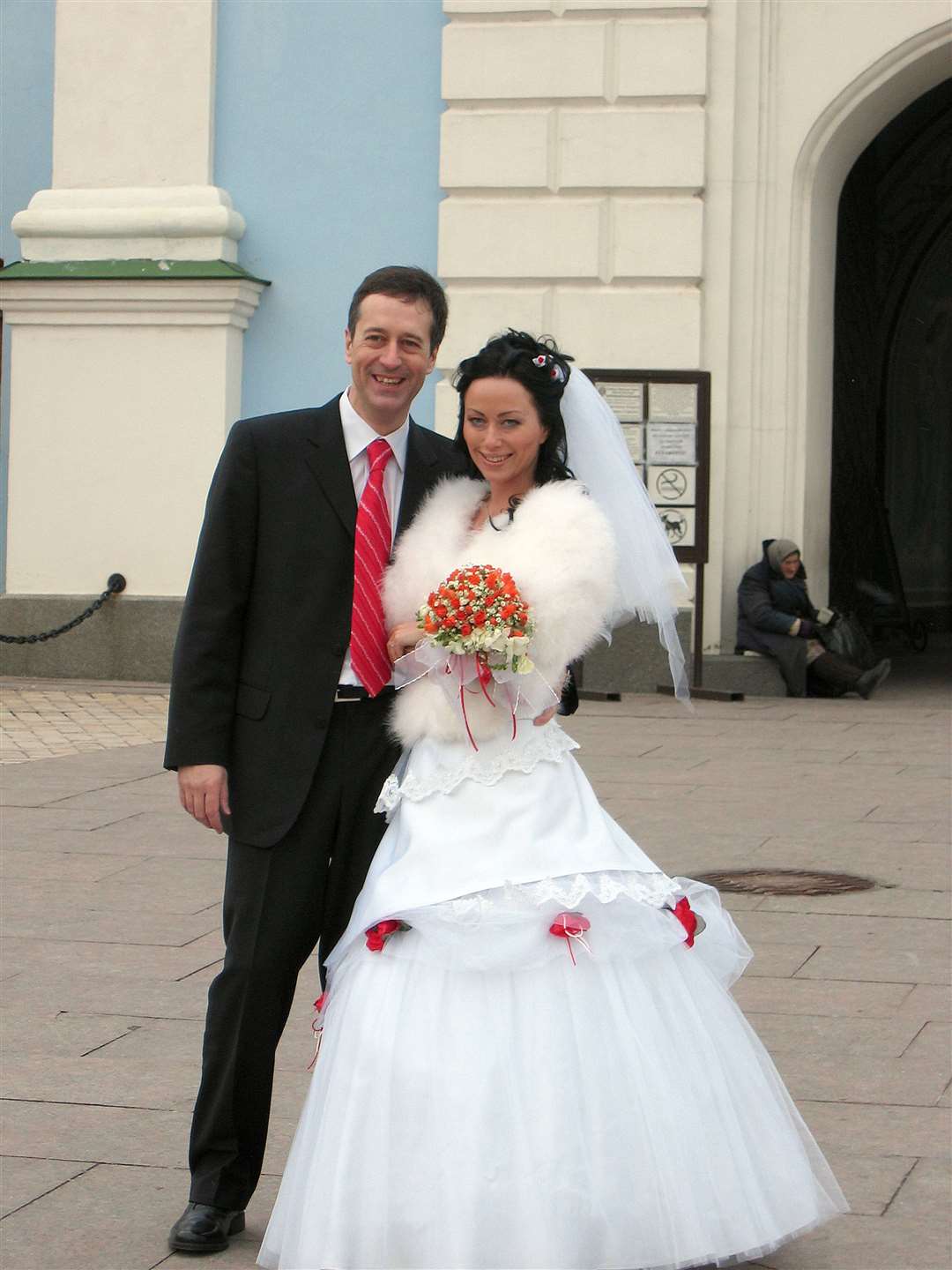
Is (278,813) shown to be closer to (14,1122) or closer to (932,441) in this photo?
(14,1122)

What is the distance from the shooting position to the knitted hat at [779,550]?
12855mm

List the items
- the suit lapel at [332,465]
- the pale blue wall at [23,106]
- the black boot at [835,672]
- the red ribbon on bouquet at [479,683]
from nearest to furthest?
the red ribbon on bouquet at [479,683] → the suit lapel at [332,465] → the black boot at [835,672] → the pale blue wall at [23,106]

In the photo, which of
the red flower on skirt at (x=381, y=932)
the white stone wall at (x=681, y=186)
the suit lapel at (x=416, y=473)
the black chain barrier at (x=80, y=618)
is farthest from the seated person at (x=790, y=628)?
the red flower on skirt at (x=381, y=932)

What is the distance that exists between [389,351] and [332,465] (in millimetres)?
256

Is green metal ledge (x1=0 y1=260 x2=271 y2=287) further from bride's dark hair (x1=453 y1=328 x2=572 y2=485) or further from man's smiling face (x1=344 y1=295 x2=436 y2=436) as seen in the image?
bride's dark hair (x1=453 y1=328 x2=572 y2=485)

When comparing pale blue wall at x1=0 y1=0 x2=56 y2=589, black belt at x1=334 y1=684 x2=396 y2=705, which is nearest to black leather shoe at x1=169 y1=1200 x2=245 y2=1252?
black belt at x1=334 y1=684 x2=396 y2=705

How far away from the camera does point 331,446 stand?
12.7 feet

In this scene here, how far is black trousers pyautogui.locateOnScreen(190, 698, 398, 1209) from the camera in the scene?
146 inches

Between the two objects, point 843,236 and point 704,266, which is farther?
point 843,236

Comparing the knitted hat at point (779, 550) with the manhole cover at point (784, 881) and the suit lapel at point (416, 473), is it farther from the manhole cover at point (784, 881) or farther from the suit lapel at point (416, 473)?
the suit lapel at point (416, 473)

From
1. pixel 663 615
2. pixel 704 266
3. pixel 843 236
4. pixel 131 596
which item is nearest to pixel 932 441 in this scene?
pixel 843 236

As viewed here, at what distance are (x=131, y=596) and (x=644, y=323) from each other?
Answer: 3.98m

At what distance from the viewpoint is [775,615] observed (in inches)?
505

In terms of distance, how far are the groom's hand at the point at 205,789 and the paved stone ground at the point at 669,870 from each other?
0.79 meters
